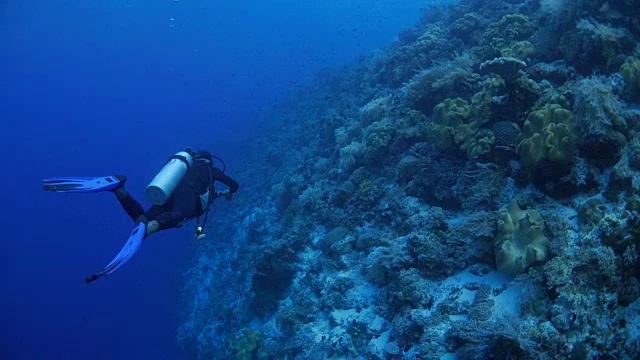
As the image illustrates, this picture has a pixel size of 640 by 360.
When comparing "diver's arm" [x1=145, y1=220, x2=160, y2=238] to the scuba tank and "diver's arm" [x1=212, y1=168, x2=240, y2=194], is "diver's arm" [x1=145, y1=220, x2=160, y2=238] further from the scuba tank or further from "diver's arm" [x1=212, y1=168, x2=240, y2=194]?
"diver's arm" [x1=212, y1=168, x2=240, y2=194]

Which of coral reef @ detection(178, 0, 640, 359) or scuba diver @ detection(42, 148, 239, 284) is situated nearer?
coral reef @ detection(178, 0, 640, 359)

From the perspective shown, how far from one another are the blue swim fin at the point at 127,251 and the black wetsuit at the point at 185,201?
53cm

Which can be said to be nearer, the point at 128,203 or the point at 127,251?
the point at 127,251

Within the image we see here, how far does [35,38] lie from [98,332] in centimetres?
13279

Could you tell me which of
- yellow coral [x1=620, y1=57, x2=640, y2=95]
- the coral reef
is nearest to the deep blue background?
the coral reef

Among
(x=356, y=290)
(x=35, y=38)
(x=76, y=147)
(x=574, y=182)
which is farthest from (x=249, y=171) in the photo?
(x=35, y=38)

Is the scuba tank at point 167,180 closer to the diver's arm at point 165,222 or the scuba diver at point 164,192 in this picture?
the scuba diver at point 164,192

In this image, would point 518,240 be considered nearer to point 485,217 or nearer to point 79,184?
point 485,217

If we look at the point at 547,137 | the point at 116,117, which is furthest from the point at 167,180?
the point at 116,117

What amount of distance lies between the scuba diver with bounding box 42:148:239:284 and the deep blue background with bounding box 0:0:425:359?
1226 cm

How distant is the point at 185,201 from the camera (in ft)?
21.9

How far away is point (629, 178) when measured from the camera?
424cm

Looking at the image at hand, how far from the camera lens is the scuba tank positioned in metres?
6.31

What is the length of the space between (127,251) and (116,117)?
78.7 metres
